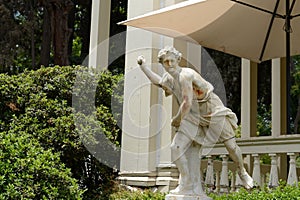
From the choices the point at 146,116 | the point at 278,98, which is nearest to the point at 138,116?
the point at 146,116

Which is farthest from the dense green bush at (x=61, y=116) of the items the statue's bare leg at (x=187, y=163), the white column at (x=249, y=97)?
the white column at (x=249, y=97)

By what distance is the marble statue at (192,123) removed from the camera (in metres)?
4.91

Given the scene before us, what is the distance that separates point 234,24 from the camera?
25.1ft

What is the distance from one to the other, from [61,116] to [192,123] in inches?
125

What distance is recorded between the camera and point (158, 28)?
6.92m

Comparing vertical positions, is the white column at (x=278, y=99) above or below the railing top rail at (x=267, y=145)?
above

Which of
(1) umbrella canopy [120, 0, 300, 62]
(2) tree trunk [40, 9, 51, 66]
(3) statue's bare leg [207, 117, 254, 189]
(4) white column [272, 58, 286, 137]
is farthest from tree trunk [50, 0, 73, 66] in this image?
(3) statue's bare leg [207, 117, 254, 189]

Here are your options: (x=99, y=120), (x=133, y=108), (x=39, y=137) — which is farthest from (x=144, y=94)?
(x=39, y=137)

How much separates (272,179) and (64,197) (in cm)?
263

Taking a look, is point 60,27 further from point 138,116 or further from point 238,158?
point 238,158

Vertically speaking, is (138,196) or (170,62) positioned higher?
(170,62)

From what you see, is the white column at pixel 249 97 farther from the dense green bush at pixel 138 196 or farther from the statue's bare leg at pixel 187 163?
the statue's bare leg at pixel 187 163

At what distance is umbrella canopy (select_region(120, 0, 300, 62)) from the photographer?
6.70 meters

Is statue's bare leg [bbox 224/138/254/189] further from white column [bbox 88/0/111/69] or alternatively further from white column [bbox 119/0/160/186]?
white column [bbox 88/0/111/69]
